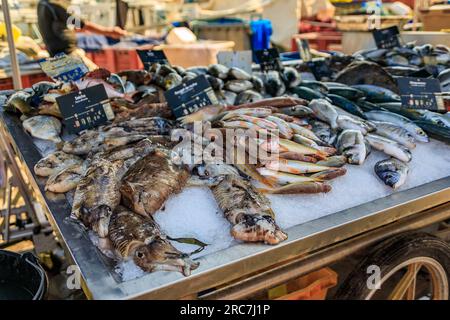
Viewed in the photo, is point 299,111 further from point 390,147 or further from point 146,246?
point 146,246

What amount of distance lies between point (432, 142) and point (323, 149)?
78 cm

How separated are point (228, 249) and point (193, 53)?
5.53 metres

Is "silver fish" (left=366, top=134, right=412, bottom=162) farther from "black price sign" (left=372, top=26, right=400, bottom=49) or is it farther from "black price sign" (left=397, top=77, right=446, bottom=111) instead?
"black price sign" (left=372, top=26, right=400, bottom=49)

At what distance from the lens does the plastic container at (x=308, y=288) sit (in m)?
2.10

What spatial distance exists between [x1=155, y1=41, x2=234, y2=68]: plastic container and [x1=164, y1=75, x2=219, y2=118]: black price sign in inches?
155

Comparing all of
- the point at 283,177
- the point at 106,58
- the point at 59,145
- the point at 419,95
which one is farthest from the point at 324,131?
the point at 106,58

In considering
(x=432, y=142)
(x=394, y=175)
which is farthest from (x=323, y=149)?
(x=432, y=142)

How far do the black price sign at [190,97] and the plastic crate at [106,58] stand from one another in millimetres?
4978

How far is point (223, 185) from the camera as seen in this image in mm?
1807

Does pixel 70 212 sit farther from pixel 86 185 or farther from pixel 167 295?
pixel 167 295

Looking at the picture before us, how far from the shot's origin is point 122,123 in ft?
7.77

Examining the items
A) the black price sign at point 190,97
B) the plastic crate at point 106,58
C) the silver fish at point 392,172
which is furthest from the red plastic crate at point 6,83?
the silver fish at point 392,172

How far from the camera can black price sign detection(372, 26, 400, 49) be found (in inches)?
171
